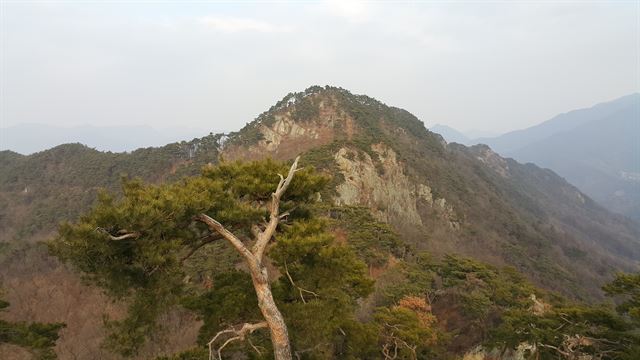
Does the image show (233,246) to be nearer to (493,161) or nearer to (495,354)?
(495,354)

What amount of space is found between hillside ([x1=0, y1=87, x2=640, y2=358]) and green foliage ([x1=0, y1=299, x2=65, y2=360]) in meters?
11.5

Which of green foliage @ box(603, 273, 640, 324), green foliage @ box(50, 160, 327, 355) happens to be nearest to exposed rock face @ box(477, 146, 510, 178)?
green foliage @ box(603, 273, 640, 324)

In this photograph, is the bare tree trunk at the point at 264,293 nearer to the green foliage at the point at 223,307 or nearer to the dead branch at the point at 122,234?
the green foliage at the point at 223,307

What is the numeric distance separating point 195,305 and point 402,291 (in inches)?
507

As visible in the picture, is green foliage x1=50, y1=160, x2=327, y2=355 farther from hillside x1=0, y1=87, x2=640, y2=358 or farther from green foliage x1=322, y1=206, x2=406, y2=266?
green foliage x1=322, y1=206, x2=406, y2=266

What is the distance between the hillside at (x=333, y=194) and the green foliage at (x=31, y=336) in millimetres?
11511

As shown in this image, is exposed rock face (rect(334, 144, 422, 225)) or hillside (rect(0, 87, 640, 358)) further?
exposed rock face (rect(334, 144, 422, 225))

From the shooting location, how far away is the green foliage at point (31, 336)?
9531mm

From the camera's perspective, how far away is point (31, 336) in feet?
31.7

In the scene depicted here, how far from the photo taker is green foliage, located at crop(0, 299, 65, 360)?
31.3 feet

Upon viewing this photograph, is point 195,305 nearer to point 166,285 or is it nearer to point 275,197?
point 166,285

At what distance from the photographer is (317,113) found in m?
61.5

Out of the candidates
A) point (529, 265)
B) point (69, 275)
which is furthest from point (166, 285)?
point (529, 265)

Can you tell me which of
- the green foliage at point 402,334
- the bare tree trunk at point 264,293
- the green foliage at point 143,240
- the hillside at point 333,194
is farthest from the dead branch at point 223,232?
the hillside at point 333,194
